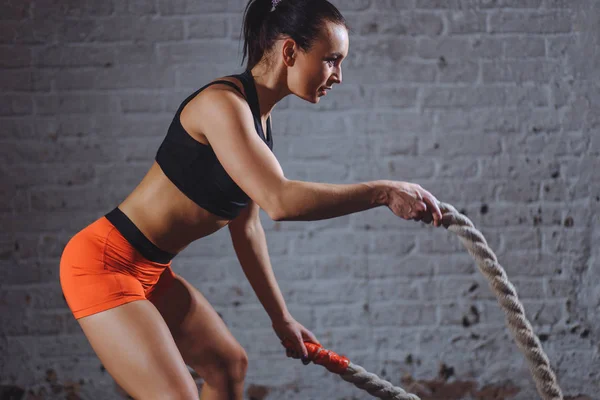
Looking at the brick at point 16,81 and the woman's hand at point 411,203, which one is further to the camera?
the brick at point 16,81

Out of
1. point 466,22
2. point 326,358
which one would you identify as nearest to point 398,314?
point 326,358

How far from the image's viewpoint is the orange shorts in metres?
1.16

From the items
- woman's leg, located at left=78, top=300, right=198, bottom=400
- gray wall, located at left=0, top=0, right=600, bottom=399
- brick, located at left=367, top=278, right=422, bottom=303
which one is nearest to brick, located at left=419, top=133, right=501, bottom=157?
gray wall, located at left=0, top=0, right=600, bottom=399

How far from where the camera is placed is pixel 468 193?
2.10 m

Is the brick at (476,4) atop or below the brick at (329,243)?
atop

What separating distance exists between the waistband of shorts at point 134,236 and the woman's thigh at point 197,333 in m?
0.14

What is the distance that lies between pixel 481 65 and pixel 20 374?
5.85ft

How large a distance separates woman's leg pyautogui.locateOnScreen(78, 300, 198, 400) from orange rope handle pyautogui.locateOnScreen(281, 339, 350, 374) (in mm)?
386

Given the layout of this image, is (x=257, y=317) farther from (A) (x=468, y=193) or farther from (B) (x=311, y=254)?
(A) (x=468, y=193)

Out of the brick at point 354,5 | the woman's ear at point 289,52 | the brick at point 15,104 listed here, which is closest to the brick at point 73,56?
the brick at point 15,104

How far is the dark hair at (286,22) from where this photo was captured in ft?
3.93

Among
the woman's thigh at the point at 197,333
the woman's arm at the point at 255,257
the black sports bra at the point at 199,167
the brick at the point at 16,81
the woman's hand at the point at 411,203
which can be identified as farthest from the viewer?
the brick at the point at 16,81

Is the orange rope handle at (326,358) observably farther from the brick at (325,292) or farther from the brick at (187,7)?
the brick at (187,7)

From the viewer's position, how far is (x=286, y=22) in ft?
4.02
